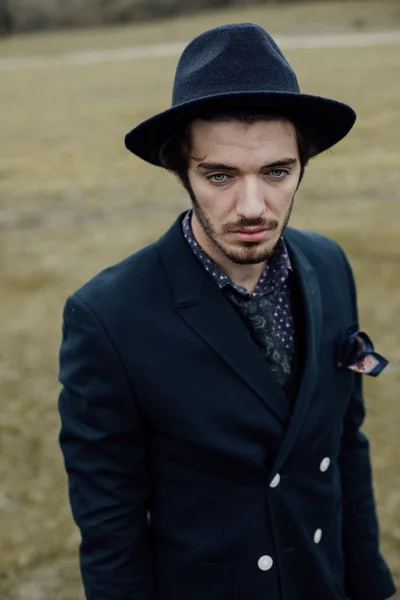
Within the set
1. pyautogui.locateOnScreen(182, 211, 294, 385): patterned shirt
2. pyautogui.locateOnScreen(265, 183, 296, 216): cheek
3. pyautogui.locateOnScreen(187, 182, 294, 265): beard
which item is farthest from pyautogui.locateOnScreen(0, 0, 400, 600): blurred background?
pyautogui.locateOnScreen(265, 183, 296, 216): cheek

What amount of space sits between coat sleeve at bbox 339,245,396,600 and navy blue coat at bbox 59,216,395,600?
16cm

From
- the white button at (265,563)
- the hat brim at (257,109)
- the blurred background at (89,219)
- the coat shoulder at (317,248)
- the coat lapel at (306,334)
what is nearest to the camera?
the hat brim at (257,109)

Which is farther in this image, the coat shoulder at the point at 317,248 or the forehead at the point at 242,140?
the coat shoulder at the point at 317,248

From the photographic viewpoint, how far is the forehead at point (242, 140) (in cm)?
150

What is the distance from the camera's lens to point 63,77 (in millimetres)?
18703

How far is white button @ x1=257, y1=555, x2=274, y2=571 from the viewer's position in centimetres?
179

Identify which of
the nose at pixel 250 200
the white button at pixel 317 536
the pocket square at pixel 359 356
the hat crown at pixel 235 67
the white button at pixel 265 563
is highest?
the hat crown at pixel 235 67

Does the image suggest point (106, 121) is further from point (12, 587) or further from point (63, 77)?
point (12, 587)

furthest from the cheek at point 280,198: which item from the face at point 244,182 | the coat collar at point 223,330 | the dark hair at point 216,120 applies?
the coat collar at point 223,330

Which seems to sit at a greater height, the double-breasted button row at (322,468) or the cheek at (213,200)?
the cheek at (213,200)

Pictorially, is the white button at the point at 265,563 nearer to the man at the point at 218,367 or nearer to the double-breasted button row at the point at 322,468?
the man at the point at 218,367

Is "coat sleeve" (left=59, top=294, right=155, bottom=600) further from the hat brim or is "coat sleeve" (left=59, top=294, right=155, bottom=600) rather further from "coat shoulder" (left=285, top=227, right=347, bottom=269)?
"coat shoulder" (left=285, top=227, right=347, bottom=269)

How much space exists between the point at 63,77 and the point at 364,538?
59.9ft

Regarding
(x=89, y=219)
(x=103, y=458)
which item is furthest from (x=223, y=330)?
(x=89, y=219)
